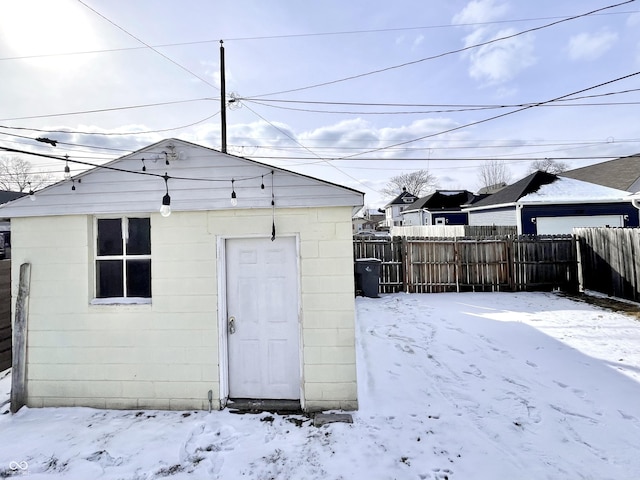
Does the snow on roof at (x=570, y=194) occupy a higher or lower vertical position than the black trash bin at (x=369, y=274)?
higher

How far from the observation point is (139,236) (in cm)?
414

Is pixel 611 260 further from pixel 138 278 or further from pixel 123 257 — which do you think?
pixel 123 257

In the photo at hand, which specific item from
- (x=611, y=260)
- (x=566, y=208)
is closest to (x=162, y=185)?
(x=611, y=260)

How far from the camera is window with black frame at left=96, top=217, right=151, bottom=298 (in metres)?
4.11

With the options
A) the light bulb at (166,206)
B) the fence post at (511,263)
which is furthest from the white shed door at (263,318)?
the fence post at (511,263)

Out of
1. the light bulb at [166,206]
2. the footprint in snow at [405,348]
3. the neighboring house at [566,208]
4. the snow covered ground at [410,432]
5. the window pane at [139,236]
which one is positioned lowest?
the snow covered ground at [410,432]

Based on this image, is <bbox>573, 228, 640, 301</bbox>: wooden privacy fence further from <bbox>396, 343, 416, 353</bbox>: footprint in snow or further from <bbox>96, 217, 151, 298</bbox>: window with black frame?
<bbox>96, 217, 151, 298</bbox>: window with black frame

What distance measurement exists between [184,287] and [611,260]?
11246 millimetres

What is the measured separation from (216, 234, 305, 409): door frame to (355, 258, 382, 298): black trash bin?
6.07m

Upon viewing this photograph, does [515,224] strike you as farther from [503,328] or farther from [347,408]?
[347,408]

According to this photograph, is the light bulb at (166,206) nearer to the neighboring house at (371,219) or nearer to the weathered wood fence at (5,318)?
the weathered wood fence at (5,318)

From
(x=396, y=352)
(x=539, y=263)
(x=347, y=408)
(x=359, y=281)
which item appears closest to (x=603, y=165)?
(x=539, y=263)

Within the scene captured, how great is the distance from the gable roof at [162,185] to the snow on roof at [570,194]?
1638 centimetres

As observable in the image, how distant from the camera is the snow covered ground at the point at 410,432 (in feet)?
9.47
